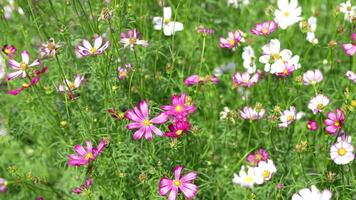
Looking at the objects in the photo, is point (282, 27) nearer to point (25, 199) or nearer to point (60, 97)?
point (60, 97)

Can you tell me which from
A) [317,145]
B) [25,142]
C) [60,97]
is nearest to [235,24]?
[317,145]

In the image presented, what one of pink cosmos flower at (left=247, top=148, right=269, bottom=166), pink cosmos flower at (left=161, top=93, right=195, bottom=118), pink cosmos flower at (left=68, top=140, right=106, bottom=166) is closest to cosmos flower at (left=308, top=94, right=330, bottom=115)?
pink cosmos flower at (left=247, top=148, right=269, bottom=166)

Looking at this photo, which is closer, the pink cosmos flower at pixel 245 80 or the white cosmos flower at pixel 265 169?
the white cosmos flower at pixel 265 169

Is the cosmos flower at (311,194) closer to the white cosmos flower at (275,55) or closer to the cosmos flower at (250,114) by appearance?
the cosmos flower at (250,114)

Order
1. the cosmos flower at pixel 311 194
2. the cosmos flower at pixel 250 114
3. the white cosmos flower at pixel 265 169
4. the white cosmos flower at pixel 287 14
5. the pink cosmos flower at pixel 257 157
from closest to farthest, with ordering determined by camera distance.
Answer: the cosmos flower at pixel 311 194
the white cosmos flower at pixel 265 169
the pink cosmos flower at pixel 257 157
the cosmos flower at pixel 250 114
the white cosmos flower at pixel 287 14

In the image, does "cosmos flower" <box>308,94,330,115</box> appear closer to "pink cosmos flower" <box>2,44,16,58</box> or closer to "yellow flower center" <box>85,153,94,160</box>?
"yellow flower center" <box>85,153,94,160</box>

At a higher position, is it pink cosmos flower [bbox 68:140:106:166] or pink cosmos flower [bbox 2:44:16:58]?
pink cosmos flower [bbox 2:44:16:58]

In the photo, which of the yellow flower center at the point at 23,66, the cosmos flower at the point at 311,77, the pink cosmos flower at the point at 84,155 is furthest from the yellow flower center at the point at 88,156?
the cosmos flower at the point at 311,77
